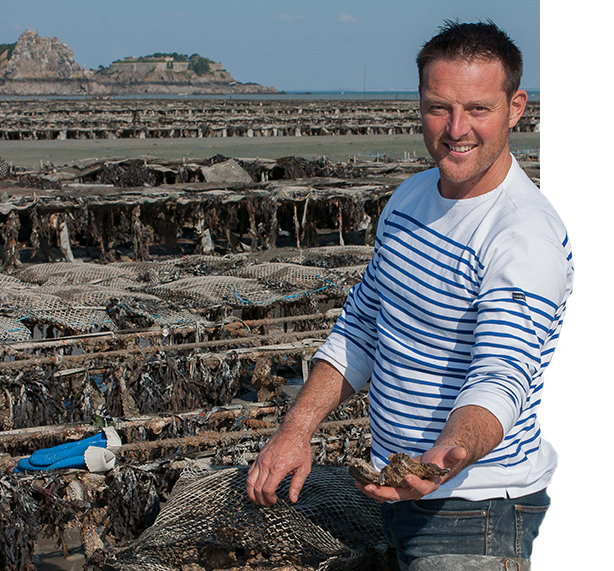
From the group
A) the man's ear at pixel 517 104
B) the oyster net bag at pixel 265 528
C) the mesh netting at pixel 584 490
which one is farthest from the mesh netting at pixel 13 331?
the man's ear at pixel 517 104

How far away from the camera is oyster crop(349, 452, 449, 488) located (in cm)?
172

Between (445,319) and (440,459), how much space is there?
44 centimetres

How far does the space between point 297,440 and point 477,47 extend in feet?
3.98

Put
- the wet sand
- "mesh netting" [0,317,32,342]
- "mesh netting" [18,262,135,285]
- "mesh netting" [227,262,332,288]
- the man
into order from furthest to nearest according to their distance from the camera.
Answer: the wet sand
"mesh netting" [18,262,135,285]
"mesh netting" [227,262,332,288]
"mesh netting" [0,317,32,342]
the man

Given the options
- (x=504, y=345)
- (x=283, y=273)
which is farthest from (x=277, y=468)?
(x=283, y=273)

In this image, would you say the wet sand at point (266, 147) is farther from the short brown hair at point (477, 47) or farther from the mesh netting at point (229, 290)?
the short brown hair at point (477, 47)

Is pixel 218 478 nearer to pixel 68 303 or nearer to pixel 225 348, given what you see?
pixel 225 348

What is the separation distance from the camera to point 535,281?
74.0 inches

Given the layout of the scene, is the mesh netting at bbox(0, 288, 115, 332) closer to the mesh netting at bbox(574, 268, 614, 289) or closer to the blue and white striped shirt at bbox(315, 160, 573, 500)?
the mesh netting at bbox(574, 268, 614, 289)

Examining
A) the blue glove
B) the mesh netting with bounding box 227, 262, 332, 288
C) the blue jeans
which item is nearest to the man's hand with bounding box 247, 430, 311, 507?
the blue jeans

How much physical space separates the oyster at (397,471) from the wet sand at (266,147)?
35854 mm

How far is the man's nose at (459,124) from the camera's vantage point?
199 cm

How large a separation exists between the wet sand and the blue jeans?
117 feet

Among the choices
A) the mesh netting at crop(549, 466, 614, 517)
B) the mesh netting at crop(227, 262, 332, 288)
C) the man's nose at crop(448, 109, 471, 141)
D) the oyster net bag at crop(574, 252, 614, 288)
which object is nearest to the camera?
the man's nose at crop(448, 109, 471, 141)
